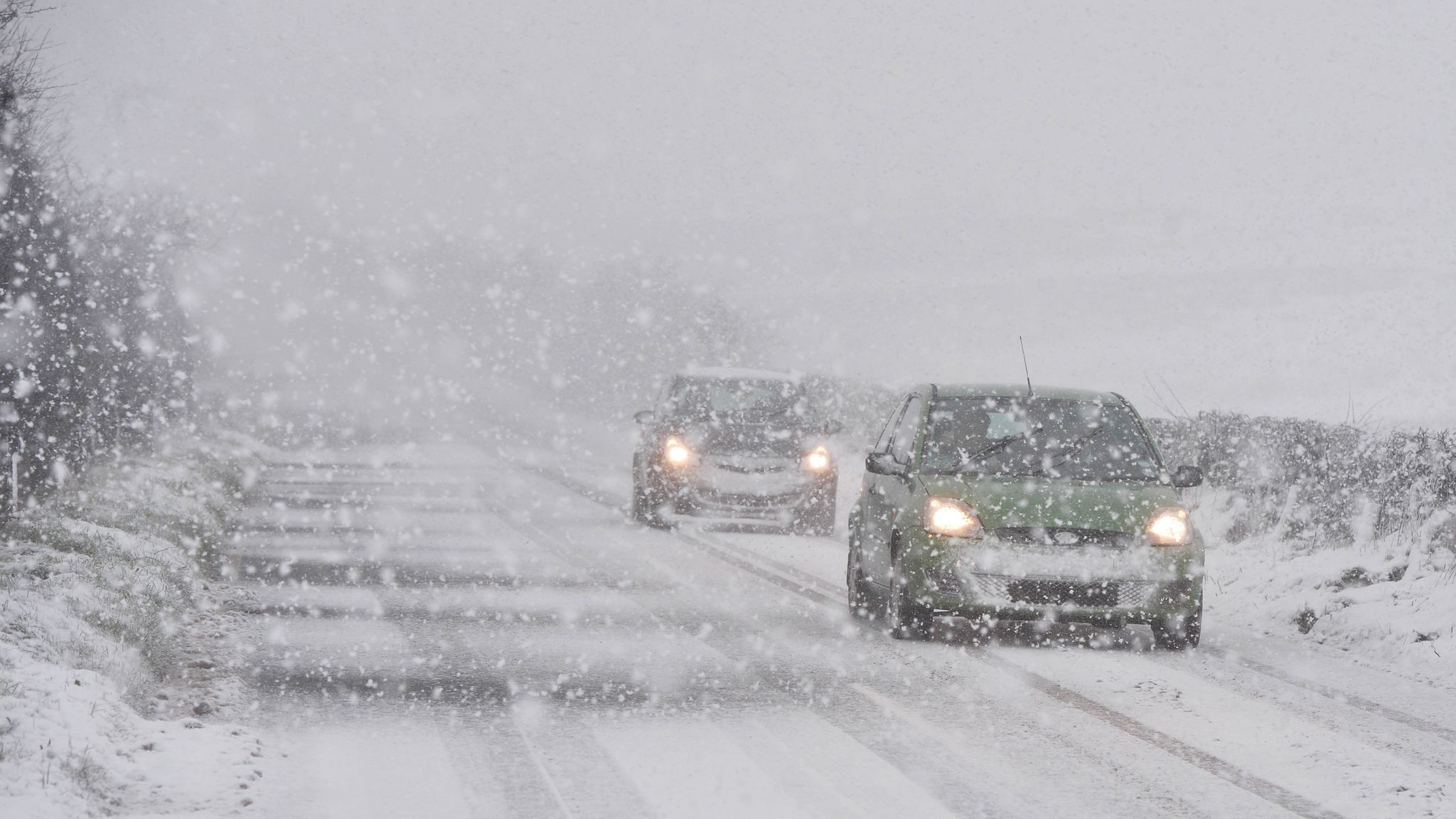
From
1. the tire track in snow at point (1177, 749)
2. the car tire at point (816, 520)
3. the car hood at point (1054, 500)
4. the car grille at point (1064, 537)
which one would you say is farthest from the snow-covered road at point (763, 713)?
the car tire at point (816, 520)

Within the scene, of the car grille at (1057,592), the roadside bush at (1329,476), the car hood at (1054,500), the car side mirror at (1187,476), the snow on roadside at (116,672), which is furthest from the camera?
the roadside bush at (1329,476)

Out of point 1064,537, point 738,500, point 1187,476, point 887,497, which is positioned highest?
point 1187,476

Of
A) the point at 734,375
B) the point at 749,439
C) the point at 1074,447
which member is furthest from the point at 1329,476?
the point at 734,375

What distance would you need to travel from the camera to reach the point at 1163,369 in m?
47.4

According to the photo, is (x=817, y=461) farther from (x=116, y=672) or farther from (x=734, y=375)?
(x=116, y=672)

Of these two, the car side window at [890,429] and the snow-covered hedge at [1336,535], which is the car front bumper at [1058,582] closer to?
the snow-covered hedge at [1336,535]

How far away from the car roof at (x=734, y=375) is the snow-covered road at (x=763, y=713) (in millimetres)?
5299

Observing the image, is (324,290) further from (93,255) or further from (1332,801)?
(1332,801)

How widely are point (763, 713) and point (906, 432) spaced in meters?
3.83

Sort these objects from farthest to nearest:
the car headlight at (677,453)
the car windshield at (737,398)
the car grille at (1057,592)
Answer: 1. the car windshield at (737,398)
2. the car headlight at (677,453)
3. the car grille at (1057,592)

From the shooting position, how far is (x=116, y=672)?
7195mm

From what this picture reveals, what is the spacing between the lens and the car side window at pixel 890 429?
11242 mm

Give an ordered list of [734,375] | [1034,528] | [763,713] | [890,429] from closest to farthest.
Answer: [763,713] → [1034,528] → [890,429] → [734,375]

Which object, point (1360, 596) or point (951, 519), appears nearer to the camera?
point (951, 519)
